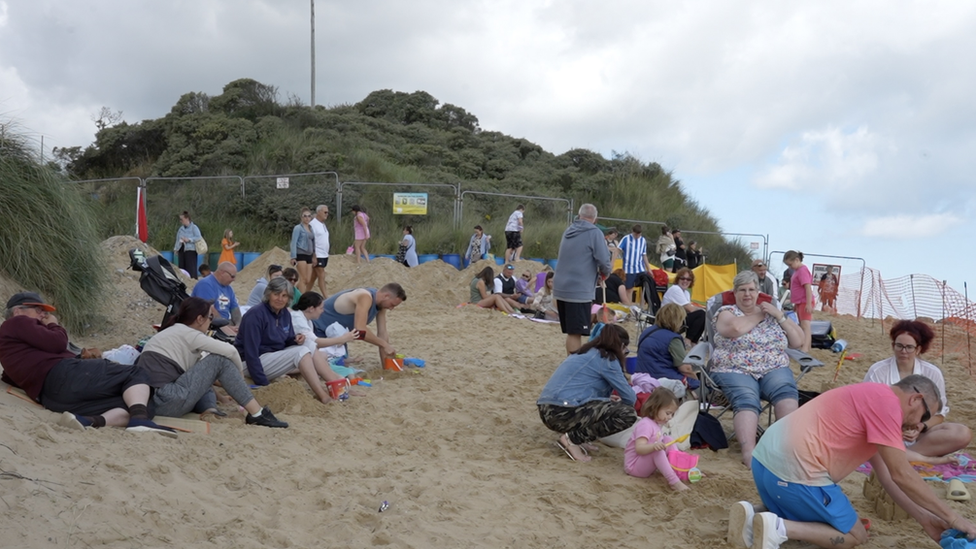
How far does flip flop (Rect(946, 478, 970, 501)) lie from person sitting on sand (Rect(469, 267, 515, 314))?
28.8 ft

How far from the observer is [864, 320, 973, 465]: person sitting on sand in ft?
15.7

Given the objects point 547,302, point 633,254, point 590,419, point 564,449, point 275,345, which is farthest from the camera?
point 633,254

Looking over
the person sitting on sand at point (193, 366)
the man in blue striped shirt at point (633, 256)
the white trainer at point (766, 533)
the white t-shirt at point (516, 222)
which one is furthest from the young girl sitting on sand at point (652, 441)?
the white t-shirt at point (516, 222)

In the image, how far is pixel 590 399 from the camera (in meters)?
5.19

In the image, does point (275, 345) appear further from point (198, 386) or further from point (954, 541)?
point (954, 541)

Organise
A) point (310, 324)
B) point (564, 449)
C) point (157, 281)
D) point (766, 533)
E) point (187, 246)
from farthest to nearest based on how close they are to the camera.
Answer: point (187, 246) → point (157, 281) → point (310, 324) → point (564, 449) → point (766, 533)

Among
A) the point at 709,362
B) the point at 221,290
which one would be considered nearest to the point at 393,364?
the point at 221,290

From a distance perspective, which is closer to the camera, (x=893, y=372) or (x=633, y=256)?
(x=893, y=372)

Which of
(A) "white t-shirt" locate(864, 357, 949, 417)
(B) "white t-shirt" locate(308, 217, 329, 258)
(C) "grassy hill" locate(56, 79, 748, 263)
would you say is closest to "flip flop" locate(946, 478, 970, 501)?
(A) "white t-shirt" locate(864, 357, 949, 417)

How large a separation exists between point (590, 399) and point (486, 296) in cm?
816

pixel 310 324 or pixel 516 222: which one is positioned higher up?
pixel 516 222

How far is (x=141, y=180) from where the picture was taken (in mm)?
19438

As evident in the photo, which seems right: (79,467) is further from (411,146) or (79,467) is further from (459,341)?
(411,146)

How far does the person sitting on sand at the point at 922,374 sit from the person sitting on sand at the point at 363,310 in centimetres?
398
